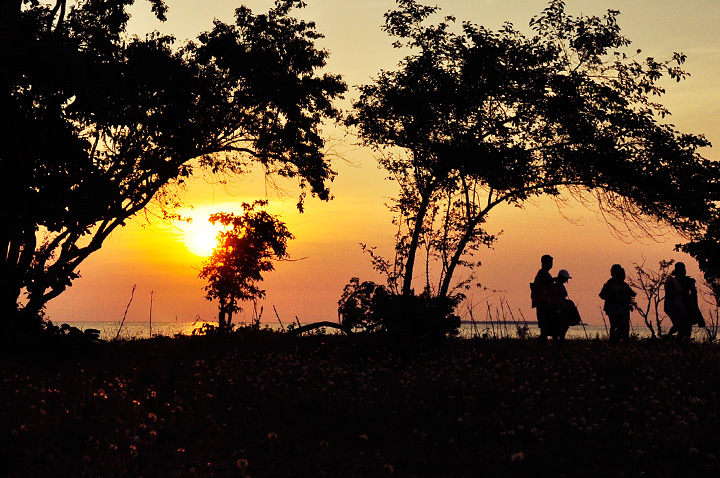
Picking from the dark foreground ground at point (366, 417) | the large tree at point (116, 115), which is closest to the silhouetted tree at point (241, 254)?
the large tree at point (116, 115)

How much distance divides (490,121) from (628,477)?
18299mm

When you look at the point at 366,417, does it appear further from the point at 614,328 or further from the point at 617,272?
the point at 614,328

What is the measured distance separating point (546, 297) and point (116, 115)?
12.5 m

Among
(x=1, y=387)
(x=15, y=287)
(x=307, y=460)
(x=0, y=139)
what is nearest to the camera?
(x=307, y=460)

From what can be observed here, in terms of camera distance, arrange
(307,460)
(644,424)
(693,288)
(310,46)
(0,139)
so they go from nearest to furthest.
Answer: (307,460), (644,424), (0,139), (693,288), (310,46)

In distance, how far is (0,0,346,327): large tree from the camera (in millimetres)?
16781

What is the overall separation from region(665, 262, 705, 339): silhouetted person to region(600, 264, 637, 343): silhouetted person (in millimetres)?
1233

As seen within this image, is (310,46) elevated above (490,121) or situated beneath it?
elevated above

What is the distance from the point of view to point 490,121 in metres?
25.5

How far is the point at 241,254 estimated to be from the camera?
3150 cm

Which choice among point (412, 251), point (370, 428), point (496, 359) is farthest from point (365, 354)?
point (370, 428)

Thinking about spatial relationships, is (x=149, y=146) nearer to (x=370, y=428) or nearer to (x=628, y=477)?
(x=370, y=428)

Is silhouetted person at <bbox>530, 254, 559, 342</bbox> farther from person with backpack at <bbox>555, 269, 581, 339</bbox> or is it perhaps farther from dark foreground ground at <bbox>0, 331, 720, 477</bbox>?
dark foreground ground at <bbox>0, 331, 720, 477</bbox>

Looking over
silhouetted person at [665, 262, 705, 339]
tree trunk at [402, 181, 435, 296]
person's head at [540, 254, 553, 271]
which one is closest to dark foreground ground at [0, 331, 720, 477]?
person's head at [540, 254, 553, 271]
